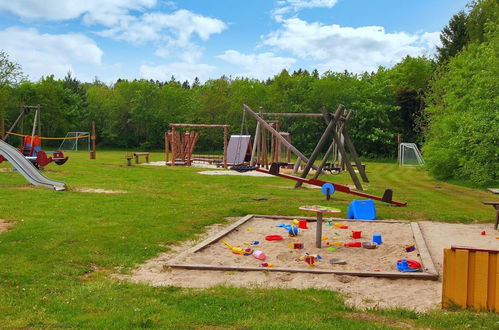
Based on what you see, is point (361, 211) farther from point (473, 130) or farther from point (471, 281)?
point (473, 130)

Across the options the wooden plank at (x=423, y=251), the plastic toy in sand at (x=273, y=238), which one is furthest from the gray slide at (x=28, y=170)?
the wooden plank at (x=423, y=251)

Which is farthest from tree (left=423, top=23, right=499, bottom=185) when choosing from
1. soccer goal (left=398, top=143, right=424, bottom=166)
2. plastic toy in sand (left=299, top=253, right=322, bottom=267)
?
plastic toy in sand (left=299, top=253, right=322, bottom=267)

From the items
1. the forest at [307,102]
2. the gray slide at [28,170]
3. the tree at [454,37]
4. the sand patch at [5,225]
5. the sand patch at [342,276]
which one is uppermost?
the tree at [454,37]

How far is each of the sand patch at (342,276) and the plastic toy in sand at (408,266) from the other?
0.89 ft

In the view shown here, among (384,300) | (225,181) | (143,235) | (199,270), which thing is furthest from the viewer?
(225,181)

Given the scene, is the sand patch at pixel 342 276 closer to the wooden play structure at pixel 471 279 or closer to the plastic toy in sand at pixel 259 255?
the plastic toy in sand at pixel 259 255

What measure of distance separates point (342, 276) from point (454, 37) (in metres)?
46.7

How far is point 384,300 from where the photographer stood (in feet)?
19.0

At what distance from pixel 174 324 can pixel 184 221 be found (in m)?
6.25

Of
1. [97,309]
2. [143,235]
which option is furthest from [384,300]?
[143,235]

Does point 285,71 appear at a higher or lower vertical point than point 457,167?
higher

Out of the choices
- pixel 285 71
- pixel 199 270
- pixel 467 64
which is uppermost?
pixel 285 71

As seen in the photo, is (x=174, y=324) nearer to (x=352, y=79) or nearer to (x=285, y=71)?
(x=352, y=79)

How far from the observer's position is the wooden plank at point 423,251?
7113 mm
